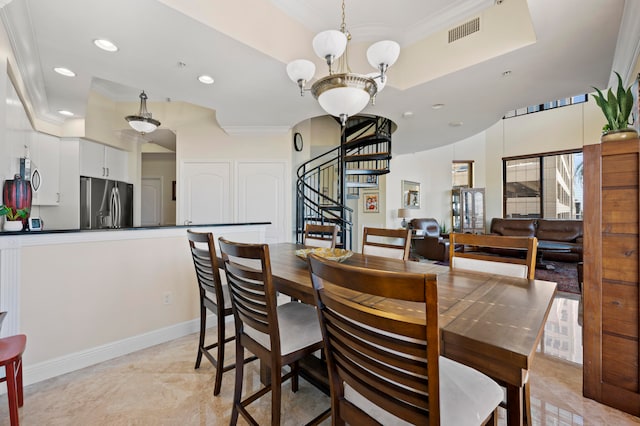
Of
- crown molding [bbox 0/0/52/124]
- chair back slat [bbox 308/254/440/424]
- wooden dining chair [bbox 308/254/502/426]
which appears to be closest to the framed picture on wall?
crown molding [bbox 0/0/52/124]

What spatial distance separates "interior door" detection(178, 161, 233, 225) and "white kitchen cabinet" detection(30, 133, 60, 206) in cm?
157

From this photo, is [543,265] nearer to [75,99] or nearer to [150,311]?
[150,311]

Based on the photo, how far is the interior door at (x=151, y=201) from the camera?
20.7 ft

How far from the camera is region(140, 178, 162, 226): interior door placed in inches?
248

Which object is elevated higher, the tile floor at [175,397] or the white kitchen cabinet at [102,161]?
the white kitchen cabinet at [102,161]

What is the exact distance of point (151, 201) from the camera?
636cm

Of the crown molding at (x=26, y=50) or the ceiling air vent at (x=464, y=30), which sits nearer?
the crown molding at (x=26, y=50)

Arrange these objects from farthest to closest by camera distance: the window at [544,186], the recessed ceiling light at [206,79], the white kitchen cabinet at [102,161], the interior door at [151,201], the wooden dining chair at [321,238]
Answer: the window at [544,186]
the interior door at [151,201]
the white kitchen cabinet at [102,161]
the recessed ceiling light at [206,79]
the wooden dining chair at [321,238]

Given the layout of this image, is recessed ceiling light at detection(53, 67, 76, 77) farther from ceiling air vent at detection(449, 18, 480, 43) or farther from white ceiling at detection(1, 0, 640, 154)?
ceiling air vent at detection(449, 18, 480, 43)

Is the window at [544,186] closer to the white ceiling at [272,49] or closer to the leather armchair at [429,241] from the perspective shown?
the leather armchair at [429,241]

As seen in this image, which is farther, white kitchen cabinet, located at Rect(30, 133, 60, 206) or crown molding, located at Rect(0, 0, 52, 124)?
white kitchen cabinet, located at Rect(30, 133, 60, 206)

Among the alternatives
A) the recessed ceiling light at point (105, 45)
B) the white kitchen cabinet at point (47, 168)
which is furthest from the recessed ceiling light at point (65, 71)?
the white kitchen cabinet at point (47, 168)

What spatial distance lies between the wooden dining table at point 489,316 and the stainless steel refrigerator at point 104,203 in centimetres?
416

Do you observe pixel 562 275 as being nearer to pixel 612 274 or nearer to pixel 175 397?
pixel 612 274
